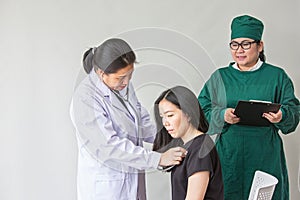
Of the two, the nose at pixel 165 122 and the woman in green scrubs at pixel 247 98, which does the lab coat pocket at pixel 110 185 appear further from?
the woman in green scrubs at pixel 247 98

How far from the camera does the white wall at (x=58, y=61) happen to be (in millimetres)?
2342

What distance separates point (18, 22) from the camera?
7.67ft

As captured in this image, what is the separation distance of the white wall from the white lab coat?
559mm

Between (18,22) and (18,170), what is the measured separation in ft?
2.49

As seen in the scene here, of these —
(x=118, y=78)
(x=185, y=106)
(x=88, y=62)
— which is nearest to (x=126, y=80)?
(x=118, y=78)

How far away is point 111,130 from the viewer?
166 cm

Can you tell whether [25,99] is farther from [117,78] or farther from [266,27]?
[266,27]

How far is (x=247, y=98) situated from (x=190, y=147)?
73cm

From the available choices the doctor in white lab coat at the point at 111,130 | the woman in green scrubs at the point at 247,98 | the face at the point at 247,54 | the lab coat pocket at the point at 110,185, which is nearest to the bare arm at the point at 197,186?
the doctor in white lab coat at the point at 111,130

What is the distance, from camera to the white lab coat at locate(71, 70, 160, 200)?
5.40 feet

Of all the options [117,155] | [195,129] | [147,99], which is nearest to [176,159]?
[195,129]

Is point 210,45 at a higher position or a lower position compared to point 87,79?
higher

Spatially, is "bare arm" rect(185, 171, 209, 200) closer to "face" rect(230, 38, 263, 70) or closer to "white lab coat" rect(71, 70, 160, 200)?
"white lab coat" rect(71, 70, 160, 200)

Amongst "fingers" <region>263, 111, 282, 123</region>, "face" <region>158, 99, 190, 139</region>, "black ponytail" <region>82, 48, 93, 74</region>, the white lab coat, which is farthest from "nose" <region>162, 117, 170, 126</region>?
"fingers" <region>263, 111, 282, 123</region>
